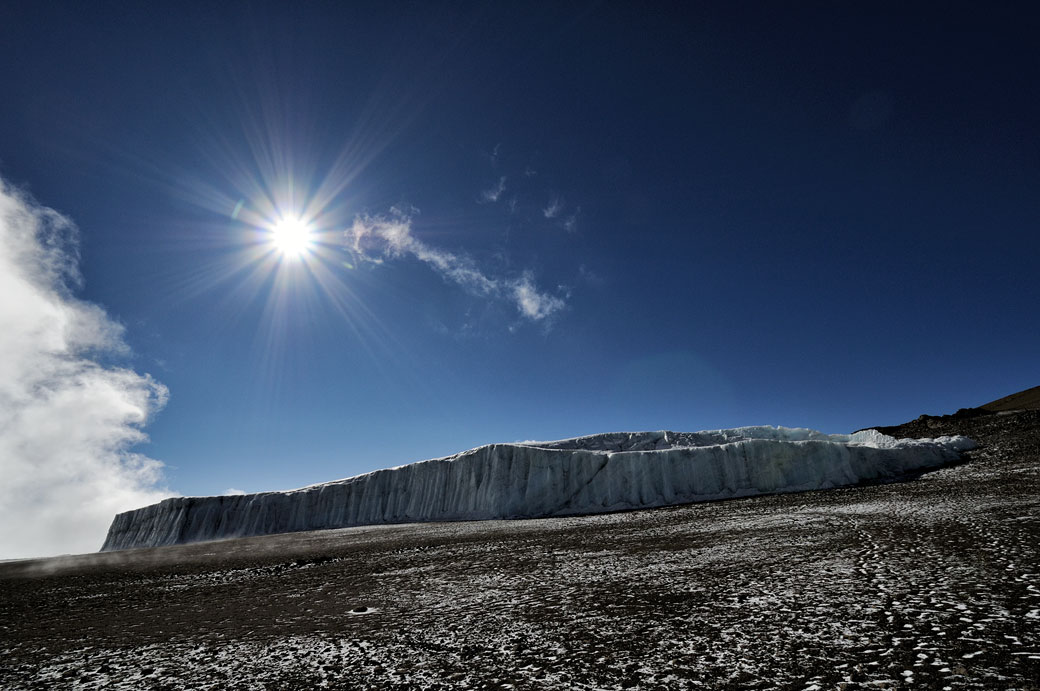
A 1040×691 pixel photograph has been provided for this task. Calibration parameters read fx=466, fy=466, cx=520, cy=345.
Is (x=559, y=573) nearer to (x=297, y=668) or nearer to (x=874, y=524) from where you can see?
(x=297, y=668)

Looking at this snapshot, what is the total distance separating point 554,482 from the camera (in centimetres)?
3428

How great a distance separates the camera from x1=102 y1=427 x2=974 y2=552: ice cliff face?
102 feet

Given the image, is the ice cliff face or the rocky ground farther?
the ice cliff face

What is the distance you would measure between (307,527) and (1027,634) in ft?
145

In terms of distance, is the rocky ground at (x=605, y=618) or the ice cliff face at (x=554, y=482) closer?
the rocky ground at (x=605, y=618)

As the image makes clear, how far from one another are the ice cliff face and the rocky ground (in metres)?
18.4

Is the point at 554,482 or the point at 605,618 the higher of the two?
the point at 554,482

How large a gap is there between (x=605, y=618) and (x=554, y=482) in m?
28.6

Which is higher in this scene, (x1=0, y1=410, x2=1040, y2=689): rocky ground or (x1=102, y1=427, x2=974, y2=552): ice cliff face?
(x1=102, y1=427, x2=974, y2=552): ice cliff face

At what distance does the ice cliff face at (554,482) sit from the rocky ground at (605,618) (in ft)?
60.3

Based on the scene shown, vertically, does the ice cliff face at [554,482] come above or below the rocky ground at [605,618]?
above

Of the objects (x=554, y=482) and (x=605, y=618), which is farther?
(x=554, y=482)

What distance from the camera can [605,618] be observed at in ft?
20.9

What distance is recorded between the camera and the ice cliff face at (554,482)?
3112 cm
